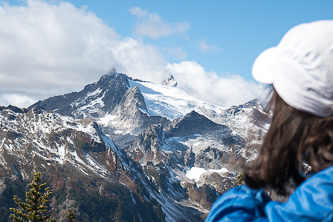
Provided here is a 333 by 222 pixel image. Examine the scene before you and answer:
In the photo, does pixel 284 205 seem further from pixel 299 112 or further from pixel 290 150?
pixel 299 112

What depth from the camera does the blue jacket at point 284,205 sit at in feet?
8.95

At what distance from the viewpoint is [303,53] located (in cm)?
311

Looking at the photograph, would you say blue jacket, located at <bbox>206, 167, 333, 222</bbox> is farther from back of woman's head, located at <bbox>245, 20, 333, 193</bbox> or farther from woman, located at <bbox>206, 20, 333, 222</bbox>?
back of woman's head, located at <bbox>245, 20, 333, 193</bbox>

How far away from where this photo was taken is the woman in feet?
10.0

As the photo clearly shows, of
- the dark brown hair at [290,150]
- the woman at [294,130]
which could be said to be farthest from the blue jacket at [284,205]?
the dark brown hair at [290,150]

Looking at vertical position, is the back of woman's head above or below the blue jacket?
above

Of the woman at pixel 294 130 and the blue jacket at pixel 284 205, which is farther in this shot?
the woman at pixel 294 130

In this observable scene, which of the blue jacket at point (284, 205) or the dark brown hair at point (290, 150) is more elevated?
the dark brown hair at point (290, 150)

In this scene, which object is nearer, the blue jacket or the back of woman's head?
the blue jacket

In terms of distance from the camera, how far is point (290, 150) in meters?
3.20

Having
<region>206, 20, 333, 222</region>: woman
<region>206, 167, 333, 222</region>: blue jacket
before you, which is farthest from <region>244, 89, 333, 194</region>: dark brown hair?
<region>206, 167, 333, 222</region>: blue jacket

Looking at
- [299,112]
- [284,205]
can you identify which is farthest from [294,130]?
[284,205]

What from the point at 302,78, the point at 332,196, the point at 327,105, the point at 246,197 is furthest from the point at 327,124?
the point at 246,197

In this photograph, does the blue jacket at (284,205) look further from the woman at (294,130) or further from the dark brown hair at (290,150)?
the dark brown hair at (290,150)
